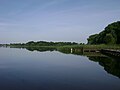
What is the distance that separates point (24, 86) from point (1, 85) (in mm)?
1890

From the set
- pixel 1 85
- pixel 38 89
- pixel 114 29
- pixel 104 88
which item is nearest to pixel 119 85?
pixel 104 88

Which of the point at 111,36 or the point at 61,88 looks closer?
the point at 61,88

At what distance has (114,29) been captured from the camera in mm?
93375

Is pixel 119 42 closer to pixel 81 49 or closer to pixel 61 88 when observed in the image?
pixel 81 49

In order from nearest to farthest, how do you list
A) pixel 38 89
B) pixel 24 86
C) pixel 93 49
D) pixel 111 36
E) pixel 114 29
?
pixel 38 89 < pixel 24 86 < pixel 93 49 < pixel 111 36 < pixel 114 29

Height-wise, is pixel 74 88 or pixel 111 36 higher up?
pixel 111 36

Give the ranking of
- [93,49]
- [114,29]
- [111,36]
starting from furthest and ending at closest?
[114,29] < [111,36] < [93,49]

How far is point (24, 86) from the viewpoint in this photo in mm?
16516

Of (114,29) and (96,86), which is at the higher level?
(114,29)

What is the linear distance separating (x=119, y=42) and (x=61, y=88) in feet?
254

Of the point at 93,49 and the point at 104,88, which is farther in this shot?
the point at 93,49

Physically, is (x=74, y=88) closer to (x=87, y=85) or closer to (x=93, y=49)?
(x=87, y=85)

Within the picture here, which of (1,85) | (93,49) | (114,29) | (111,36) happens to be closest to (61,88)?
(1,85)

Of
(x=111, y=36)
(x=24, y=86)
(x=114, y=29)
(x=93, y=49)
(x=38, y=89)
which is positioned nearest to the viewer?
(x=38, y=89)
